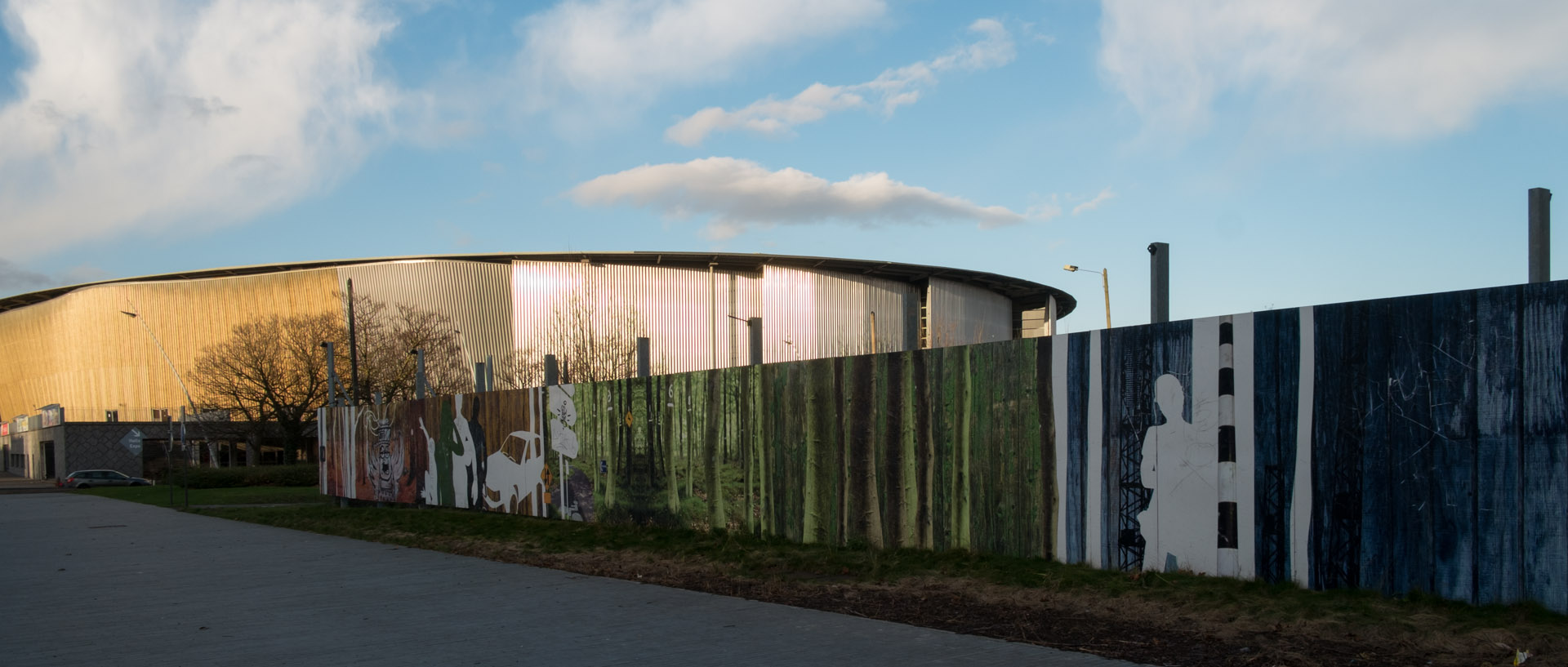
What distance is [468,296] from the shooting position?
214 feet

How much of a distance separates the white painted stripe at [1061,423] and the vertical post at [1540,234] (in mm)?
3442

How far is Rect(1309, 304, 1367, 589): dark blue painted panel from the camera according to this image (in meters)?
7.63

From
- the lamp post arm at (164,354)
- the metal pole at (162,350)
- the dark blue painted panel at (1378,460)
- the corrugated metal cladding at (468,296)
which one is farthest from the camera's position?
the lamp post arm at (164,354)

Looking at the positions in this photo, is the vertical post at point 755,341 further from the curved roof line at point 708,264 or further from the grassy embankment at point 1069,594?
the curved roof line at point 708,264

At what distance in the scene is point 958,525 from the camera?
34.9 feet

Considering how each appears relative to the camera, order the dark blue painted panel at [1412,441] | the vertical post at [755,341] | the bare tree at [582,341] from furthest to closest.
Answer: the bare tree at [582,341] → the vertical post at [755,341] → the dark blue painted panel at [1412,441]

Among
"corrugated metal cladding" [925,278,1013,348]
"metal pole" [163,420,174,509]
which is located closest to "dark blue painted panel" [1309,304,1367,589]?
"metal pole" [163,420,174,509]

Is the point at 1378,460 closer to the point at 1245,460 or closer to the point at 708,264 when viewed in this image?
the point at 1245,460

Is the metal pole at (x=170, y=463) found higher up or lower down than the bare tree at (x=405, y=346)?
lower down

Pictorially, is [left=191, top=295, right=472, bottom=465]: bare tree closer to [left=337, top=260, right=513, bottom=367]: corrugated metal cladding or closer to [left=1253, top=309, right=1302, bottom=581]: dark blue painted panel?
[left=337, top=260, right=513, bottom=367]: corrugated metal cladding

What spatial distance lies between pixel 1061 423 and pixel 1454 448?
10.2ft

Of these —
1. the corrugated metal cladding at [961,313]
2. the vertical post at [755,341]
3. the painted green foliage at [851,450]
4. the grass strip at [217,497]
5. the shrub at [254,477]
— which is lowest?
the shrub at [254,477]

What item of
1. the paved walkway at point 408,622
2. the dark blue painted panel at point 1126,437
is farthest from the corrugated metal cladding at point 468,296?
the dark blue painted panel at point 1126,437

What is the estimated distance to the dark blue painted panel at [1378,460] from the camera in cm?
744
